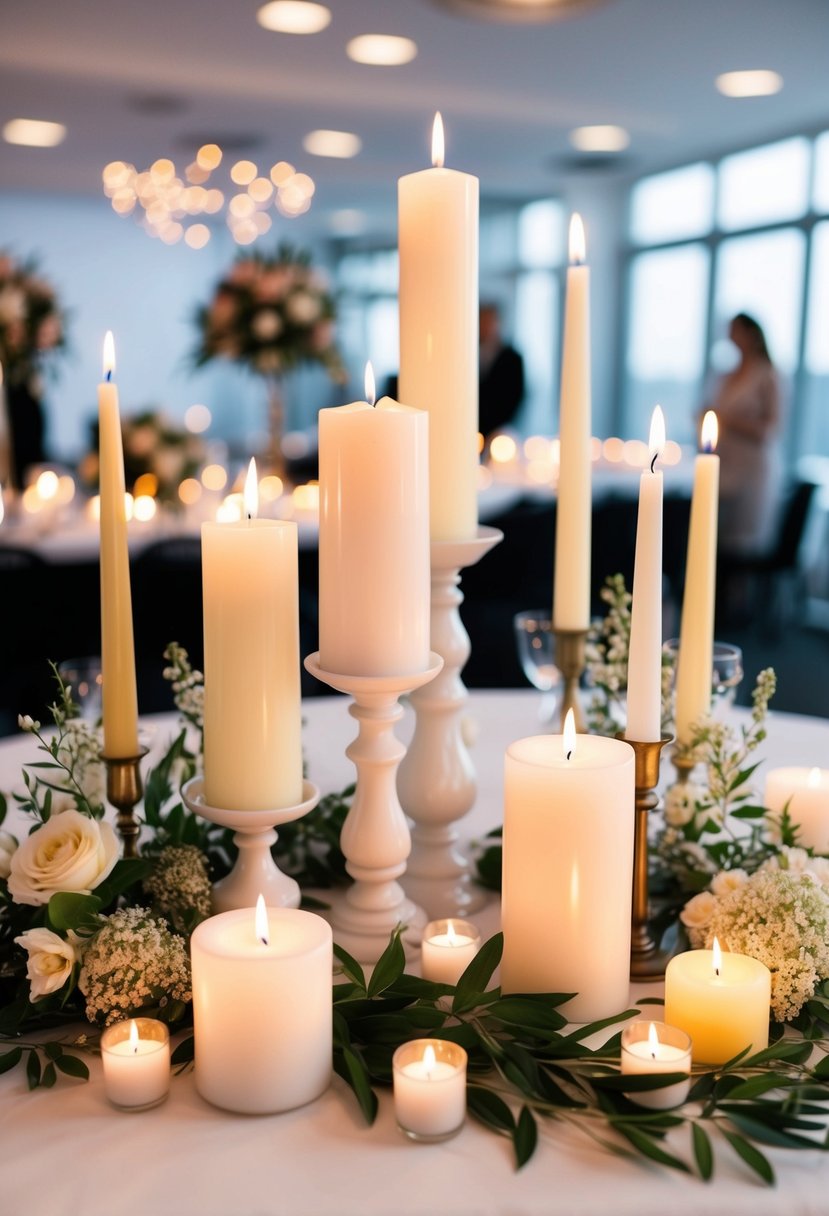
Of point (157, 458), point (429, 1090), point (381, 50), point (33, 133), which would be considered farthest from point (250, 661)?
point (33, 133)

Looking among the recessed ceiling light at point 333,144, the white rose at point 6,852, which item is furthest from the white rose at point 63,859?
the recessed ceiling light at point 333,144

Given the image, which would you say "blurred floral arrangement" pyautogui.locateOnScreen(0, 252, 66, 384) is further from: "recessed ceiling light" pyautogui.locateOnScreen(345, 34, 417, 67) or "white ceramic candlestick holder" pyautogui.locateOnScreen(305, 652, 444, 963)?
"white ceramic candlestick holder" pyautogui.locateOnScreen(305, 652, 444, 963)

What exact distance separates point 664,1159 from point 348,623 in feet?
1.41

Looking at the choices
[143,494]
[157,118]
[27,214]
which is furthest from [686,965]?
[27,214]

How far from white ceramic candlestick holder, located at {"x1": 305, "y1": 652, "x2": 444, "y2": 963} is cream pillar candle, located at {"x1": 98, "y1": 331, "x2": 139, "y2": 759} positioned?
0.52 feet

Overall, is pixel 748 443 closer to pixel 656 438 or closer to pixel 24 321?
pixel 24 321

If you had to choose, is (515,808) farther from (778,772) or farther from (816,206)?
(816,206)

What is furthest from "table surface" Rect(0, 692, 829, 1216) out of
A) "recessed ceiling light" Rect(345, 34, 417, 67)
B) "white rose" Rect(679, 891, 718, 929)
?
"recessed ceiling light" Rect(345, 34, 417, 67)

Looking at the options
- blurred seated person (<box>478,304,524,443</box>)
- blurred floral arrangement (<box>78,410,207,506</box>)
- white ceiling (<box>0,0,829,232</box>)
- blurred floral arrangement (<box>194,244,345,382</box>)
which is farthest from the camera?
blurred seated person (<box>478,304,524,443</box>)

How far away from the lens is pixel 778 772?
3.40ft

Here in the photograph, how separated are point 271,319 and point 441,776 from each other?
11.7 ft

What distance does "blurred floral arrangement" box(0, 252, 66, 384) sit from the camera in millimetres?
4082

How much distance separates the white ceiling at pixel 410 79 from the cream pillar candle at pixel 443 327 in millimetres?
3959

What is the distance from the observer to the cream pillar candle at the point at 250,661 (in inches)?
34.2
